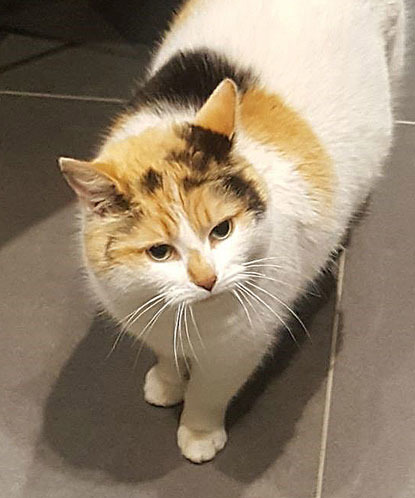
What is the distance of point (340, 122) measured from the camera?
1231 mm

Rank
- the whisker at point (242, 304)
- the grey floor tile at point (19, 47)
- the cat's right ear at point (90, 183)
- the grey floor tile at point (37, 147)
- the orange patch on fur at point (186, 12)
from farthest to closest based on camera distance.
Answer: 1. the grey floor tile at point (19, 47)
2. the grey floor tile at point (37, 147)
3. the orange patch on fur at point (186, 12)
4. the whisker at point (242, 304)
5. the cat's right ear at point (90, 183)

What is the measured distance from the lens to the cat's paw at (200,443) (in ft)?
4.36

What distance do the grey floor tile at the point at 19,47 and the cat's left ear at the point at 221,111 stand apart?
1.00 meters

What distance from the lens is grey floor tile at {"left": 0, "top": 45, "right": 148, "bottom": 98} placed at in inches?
71.9

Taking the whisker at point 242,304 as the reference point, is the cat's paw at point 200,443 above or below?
below

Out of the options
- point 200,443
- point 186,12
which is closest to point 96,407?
point 200,443

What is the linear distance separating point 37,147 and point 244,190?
83cm

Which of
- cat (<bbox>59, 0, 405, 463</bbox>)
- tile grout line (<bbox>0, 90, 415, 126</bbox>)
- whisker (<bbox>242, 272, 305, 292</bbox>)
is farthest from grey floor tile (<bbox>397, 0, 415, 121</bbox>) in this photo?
whisker (<bbox>242, 272, 305, 292</bbox>)

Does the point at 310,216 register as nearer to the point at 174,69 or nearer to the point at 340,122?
the point at 340,122

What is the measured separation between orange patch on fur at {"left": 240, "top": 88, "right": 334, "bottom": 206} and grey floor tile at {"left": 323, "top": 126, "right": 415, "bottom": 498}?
0.36m

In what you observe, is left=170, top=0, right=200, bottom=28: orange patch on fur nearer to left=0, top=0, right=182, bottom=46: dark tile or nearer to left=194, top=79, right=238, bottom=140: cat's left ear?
left=194, top=79, right=238, bottom=140: cat's left ear

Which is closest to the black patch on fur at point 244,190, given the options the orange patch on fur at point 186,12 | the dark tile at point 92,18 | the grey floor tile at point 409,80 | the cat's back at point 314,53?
the cat's back at point 314,53

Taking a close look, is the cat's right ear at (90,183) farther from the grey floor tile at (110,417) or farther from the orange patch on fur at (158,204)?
the grey floor tile at (110,417)

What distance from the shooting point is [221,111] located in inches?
38.8
